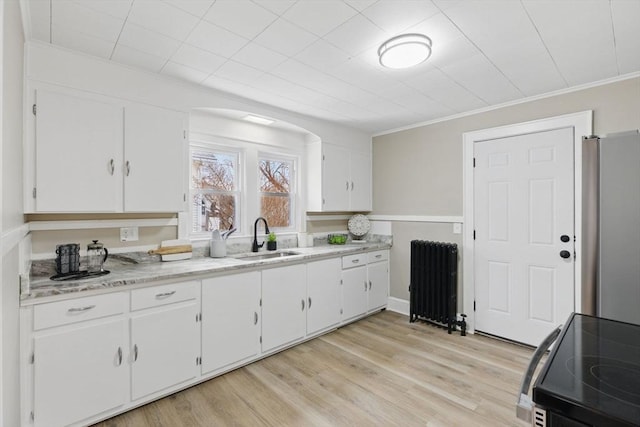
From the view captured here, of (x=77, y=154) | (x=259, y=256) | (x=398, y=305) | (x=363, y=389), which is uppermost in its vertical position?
(x=77, y=154)

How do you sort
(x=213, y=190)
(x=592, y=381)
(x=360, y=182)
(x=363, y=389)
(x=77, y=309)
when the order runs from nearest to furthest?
(x=592, y=381) < (x=77, y=309) < (x=363, y=389) < (x=213, y=190) < (x=360, y=182)

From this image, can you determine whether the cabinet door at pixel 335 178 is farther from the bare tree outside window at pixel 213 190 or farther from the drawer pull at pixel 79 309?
the drawer pull at pixel 79 309

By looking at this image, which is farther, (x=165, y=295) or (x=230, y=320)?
(x=230, y=320)

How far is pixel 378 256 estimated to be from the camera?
399 centimetres

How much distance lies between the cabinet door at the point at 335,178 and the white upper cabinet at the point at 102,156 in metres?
1.71

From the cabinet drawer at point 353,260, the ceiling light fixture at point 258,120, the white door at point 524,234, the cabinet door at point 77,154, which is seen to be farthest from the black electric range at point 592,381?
the ceiling light fixture at point 258,120

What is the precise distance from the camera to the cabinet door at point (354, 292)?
11.6 feet

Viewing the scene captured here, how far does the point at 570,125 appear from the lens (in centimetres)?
275

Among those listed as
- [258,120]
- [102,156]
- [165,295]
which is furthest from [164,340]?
[258,120]

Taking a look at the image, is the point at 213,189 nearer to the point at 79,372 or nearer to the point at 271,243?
the point at 271,243

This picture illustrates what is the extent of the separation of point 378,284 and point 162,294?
2662 mm

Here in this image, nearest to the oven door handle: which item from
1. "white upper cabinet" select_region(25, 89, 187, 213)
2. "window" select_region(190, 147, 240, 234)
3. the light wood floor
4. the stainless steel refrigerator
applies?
the stainless steel refrigerator

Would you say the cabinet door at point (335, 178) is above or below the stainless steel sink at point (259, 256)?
above

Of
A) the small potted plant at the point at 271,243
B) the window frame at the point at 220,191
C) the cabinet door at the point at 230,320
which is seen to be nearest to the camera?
the cabinet door at the point at 230,320
